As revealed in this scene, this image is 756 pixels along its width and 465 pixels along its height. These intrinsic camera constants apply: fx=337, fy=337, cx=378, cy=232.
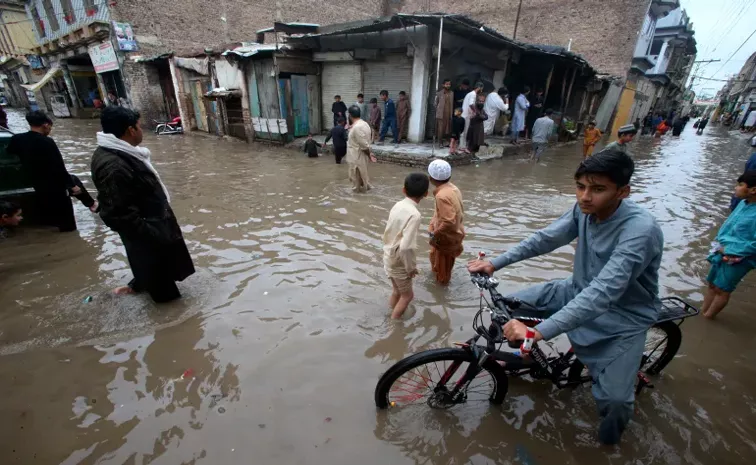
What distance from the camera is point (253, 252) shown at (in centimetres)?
480

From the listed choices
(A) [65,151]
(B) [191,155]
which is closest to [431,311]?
(B) [191,155]

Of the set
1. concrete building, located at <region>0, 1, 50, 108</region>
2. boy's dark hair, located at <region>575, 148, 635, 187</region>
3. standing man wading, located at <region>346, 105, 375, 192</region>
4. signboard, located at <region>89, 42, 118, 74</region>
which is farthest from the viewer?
concrete building, located at <region>0, 1, 50, 108</region>

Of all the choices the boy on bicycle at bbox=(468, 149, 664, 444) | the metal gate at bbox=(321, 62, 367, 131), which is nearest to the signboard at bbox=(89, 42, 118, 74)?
the metal gate at bbox=(321, 62, 367, 131)

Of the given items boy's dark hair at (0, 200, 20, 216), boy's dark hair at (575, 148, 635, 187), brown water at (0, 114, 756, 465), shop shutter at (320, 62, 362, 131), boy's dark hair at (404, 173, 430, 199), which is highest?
shop shutter at (320, 62, 362, 131)

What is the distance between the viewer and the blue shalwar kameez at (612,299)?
67.4 inches

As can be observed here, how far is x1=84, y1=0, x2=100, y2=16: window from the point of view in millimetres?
16359

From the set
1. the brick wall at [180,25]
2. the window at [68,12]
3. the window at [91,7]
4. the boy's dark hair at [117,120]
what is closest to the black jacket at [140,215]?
the boy's dark hair at [117,120]

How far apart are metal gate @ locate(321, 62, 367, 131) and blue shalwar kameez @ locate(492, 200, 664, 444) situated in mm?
12798

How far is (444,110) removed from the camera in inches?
444

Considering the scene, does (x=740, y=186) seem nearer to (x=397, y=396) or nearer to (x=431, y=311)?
(x=431, y=311)

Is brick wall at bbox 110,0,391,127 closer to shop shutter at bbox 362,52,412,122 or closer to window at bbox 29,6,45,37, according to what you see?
shop shutter at bbox 362,52,412,122

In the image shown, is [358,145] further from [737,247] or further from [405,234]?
[737,247]

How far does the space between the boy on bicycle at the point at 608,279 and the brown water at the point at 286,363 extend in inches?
27.0

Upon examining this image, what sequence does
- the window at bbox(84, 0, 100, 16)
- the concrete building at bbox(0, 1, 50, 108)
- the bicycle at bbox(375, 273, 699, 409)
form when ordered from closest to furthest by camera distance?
the bicycle at bbox(375, 273, 699, 409) < the window at bbox(84, 0, 100, 16) < the concrete building at bbox(0, 1, 50, 108)
